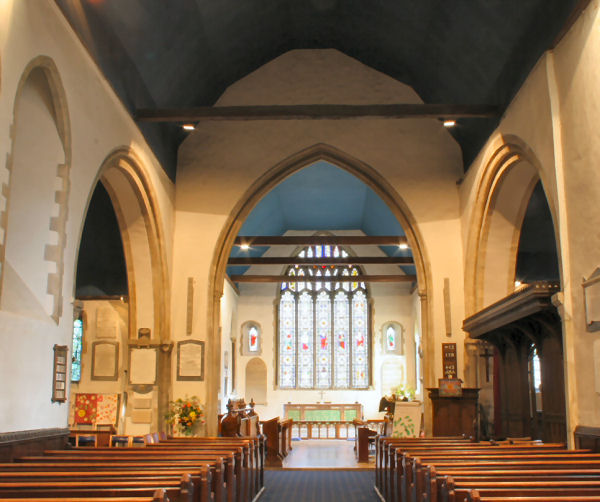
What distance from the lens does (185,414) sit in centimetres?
1083

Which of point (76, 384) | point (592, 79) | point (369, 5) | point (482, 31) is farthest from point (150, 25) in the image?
point (76, 384)

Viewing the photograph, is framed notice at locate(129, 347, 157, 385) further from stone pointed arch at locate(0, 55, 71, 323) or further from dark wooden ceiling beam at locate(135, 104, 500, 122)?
stone pointed arch at locate(0, 55, 71, 323)

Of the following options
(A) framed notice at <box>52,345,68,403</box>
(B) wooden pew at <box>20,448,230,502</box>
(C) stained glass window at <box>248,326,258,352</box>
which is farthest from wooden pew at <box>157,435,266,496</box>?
(C) stained glass window at <box>248,326,258,352</box>

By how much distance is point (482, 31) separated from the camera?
8.71m

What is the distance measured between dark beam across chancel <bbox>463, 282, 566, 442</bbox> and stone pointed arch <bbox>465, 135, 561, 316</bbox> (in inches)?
34.6

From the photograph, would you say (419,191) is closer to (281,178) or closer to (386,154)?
(386,154)

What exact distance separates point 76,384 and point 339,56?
710cm

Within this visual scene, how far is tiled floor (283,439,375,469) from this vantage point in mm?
11414

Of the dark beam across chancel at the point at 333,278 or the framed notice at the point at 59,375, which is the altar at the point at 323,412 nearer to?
the dark beam across chancel at the point at 333,278

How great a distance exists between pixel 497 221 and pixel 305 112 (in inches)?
127

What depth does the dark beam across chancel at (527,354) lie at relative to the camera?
7.40 meters

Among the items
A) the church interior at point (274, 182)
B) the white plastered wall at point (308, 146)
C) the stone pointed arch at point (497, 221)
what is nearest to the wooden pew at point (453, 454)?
the church interior at point (274, 182)

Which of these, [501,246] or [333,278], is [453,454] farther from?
[333,278]

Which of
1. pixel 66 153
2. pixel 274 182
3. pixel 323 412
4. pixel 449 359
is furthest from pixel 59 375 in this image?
pixel 323 412
